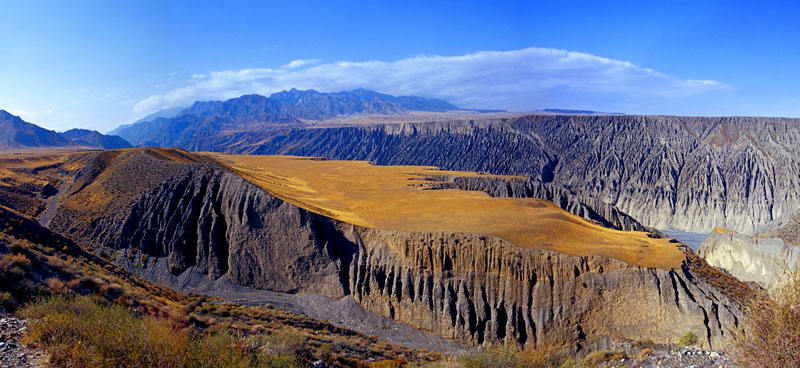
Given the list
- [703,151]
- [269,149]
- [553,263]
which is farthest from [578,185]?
[269,149]

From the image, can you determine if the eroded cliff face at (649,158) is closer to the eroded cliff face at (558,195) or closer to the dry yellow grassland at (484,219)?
the eroded cliff face at (558,195)

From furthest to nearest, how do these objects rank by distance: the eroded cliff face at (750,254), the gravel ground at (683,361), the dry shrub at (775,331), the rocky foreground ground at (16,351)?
the eroded cliff face at (750,254)
the gravel ground at (683,361)
the rocky foreground ground at (16,351)
the dry shrub at (775,331)

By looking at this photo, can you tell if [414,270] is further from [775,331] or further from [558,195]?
[558,195]

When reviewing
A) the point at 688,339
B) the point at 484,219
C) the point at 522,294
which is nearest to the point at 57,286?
the point at 522,294

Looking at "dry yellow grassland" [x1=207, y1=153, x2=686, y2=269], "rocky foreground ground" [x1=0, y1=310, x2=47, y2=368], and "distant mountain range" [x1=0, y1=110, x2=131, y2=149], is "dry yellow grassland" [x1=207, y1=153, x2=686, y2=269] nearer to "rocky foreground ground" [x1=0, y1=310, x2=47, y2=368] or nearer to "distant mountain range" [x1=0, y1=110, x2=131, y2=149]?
"rocky foreground ground" [x1=0, y1=310, x2=47, y2=368]

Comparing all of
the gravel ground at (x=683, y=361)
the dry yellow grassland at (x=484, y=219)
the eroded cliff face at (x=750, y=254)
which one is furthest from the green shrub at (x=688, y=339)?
the eroded cliff face at (x=750, y=254)

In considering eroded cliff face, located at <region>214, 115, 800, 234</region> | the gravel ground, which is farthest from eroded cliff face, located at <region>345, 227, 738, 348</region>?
eroded cliff face, located at <region>214, 115, 800, 234</region>

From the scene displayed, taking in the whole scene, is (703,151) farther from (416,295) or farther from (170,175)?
(170,175)
